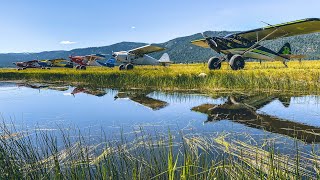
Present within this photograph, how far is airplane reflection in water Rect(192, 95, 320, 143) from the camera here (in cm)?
537

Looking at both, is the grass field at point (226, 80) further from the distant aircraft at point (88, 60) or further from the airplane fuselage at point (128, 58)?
the distant aircraft at point (88, 60)

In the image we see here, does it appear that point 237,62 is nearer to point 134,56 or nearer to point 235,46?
point 235,46

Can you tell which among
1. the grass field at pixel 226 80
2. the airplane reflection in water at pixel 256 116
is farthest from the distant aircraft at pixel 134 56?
the airplane reflection in water at pixel 256 116

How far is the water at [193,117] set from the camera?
5.59 m

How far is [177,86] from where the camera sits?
13750mm

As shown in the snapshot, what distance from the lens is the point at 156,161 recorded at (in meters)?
3.11

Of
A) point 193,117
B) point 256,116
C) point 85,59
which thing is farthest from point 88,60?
point 256,116

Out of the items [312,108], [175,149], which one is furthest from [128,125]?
[312,108]

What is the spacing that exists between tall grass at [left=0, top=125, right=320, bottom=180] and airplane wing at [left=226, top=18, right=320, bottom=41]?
44.9ft

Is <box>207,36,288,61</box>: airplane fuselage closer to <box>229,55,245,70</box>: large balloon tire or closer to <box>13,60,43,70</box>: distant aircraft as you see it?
<box>229,55,245,70</box>: large balloon tire

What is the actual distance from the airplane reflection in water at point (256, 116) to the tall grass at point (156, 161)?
32.9 inches

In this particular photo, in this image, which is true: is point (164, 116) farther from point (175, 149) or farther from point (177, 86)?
point (177, 86)

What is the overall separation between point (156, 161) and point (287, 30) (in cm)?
1749

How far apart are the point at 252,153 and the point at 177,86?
982cm
